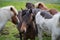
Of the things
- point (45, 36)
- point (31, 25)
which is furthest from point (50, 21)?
point (45, 36)

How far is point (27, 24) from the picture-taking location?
6707 mm

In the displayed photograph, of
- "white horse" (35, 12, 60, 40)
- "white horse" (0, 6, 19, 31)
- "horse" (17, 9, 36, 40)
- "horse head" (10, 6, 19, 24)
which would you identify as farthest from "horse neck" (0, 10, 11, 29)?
"white horse" (35, 12, 60, 40)

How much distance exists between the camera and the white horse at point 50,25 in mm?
5750

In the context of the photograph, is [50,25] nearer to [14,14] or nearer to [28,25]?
[28,25]

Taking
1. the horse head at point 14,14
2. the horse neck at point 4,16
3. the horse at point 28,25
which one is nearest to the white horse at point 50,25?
the horse at point 28,25

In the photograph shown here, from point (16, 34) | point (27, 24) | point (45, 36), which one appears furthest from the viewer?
point (16, 34)

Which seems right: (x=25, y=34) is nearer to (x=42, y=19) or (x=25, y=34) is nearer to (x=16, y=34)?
(x=42, y=19)

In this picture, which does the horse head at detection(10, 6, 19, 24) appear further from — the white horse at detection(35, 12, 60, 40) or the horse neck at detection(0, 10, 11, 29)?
the white horse at detection(35, 12, 60, 40)

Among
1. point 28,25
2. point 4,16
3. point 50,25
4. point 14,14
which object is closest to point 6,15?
point 4,16

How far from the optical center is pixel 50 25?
20.7 feet

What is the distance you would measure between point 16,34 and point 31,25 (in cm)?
225

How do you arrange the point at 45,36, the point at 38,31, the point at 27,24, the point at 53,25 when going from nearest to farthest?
1. the point at 53,25
2. the point at 27,24
3. the point at 38,31
4. the point at 45,36

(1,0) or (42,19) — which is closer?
(42,19)

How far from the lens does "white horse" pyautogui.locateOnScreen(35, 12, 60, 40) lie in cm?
575
